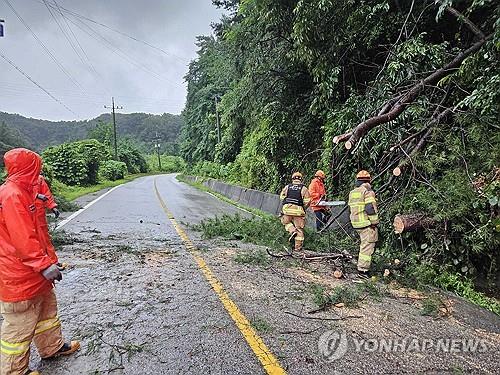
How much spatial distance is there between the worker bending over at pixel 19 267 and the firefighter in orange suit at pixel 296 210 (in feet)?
17.3

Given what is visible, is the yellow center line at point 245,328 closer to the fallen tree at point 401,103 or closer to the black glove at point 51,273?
the black glove at point 51,273

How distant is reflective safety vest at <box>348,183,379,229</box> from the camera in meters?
6.04

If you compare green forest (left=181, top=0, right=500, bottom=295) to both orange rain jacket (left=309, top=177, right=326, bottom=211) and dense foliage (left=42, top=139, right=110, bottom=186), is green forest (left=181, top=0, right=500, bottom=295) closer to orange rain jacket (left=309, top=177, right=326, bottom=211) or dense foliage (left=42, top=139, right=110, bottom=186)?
orange rain jacket (left=309, top=177, right=326, bottom=211)

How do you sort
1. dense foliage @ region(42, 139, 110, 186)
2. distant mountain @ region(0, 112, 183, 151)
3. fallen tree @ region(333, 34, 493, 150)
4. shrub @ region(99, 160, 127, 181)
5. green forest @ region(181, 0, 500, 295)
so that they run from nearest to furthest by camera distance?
green forest @ region(181, 0, 500, 295)
fallen tree @ region(333, 34, 493, 150)
dense foliage @ region(42, 139, 110, 186)
shrub @ region(99, 160, 127, 181)
distant mountain @ region(0, 112, 183, 151)

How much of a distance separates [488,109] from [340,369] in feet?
Result: 16.4

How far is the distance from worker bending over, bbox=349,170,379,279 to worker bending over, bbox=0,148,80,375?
4469 millimetres

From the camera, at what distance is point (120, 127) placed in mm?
124812

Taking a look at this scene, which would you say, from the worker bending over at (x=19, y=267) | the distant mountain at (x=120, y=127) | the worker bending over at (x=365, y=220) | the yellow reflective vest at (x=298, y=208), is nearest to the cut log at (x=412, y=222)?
the worker bending over at (x=365, y=220)

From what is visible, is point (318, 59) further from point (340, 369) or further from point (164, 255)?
point (340, 369)

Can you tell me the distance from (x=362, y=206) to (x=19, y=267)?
15.8 ft

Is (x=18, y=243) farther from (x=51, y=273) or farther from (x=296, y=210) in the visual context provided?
(x=296, y=210)

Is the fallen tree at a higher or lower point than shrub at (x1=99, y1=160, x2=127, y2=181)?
higher

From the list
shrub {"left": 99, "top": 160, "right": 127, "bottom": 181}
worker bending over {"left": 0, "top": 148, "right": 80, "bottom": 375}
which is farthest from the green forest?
shrub {"left": 99, "top": 160, "right": 127, "bottom": 181}

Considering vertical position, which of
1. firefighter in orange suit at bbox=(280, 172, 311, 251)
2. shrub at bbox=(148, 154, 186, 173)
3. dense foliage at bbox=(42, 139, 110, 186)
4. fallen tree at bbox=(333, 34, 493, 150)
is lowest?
shrub at bbox=(148, 154, 186, 173)
